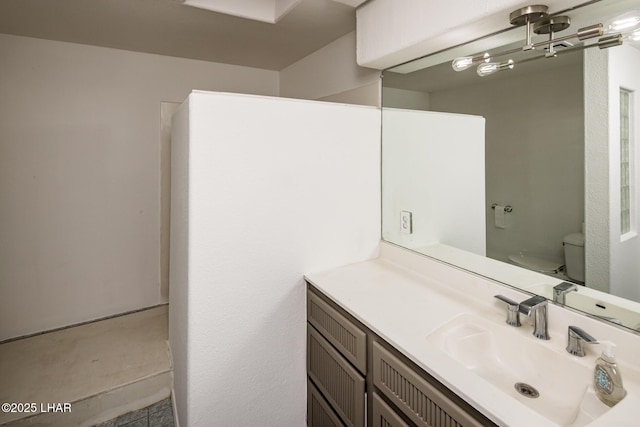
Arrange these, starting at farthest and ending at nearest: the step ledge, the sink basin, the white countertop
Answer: the step ledge
the sink basin
the white countertop

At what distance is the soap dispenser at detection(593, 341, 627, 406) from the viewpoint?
876 millimetres

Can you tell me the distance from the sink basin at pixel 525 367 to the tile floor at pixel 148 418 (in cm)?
170

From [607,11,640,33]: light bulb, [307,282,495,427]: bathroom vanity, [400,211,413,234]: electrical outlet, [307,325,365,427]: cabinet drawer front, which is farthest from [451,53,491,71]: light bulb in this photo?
[307,325,365,427]: cabinet drawer front

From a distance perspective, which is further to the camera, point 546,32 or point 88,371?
point 88,371

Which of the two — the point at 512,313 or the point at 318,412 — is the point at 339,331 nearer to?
the point at 318,412

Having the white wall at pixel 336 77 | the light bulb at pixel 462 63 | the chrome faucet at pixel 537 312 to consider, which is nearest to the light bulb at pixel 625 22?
the light bulb at pixel 462 63

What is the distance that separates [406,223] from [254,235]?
0.86 metres

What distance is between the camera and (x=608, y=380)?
2.90ft

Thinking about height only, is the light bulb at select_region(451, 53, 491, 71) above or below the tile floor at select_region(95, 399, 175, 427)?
above

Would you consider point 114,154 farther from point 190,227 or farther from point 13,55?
point 190,227

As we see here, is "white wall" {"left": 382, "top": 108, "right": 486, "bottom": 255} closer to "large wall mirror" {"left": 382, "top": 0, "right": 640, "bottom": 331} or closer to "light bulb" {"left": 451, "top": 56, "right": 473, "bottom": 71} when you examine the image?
"large wall mirror" {"left": 382, "top": 0, "right": 640, "bottom": 331}

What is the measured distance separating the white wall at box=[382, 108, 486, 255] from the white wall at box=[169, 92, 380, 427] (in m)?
0.17

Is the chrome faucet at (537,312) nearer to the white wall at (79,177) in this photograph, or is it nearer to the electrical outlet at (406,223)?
the electrical outlet at (406,223)

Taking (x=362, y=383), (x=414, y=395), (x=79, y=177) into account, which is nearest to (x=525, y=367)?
(x=414, y=395)
